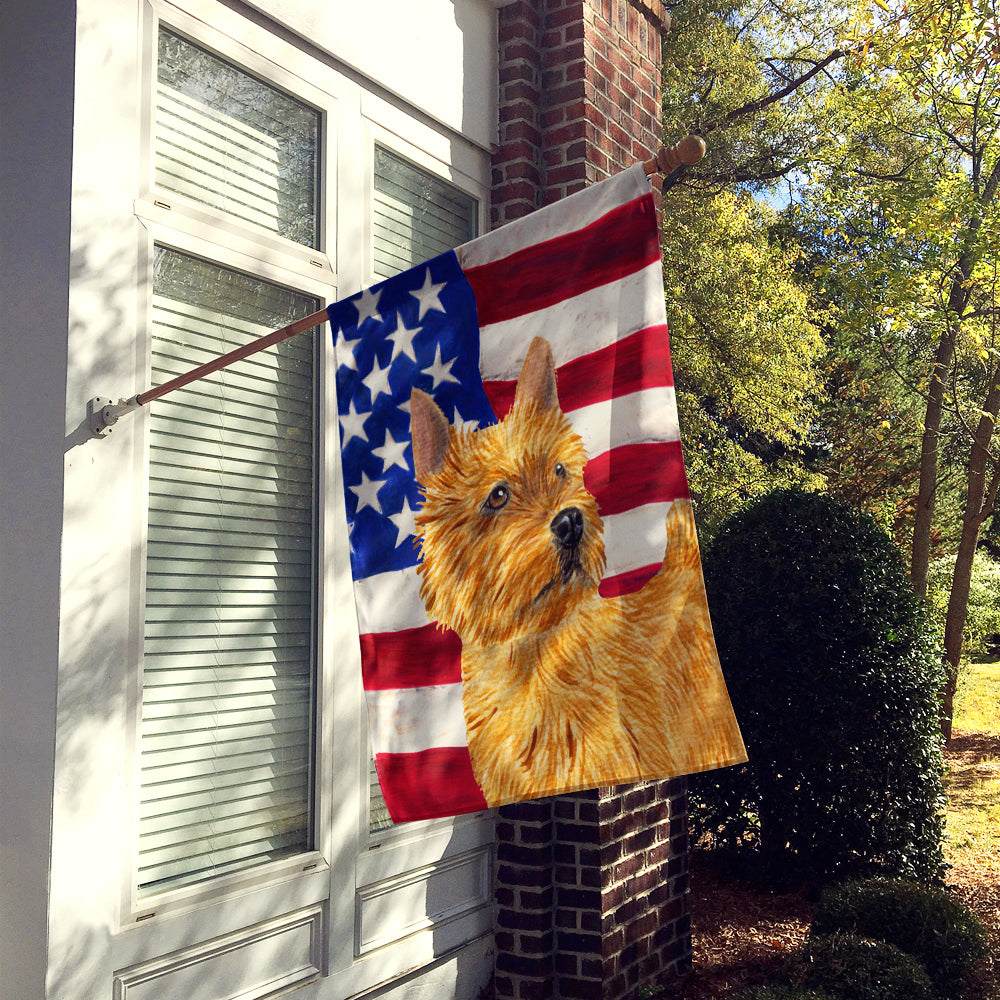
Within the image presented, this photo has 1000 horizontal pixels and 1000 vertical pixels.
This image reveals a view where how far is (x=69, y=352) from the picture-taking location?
277 cm

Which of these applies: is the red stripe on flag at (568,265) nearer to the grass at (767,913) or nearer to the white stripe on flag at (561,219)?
the white stripe on flag at (561,219)

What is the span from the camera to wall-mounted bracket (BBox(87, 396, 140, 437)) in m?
2.80

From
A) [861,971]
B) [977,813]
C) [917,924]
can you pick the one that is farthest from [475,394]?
[977,813]

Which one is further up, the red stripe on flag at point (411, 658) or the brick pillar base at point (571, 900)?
the red stripe on flag at point (411, 658)

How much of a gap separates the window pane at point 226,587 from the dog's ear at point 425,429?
103 cm

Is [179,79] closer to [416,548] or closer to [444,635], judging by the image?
[416,548]

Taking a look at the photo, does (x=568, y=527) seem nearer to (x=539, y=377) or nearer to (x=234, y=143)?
(x=539, y=377)

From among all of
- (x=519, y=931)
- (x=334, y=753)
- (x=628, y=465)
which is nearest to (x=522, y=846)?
(x=519, y=931)

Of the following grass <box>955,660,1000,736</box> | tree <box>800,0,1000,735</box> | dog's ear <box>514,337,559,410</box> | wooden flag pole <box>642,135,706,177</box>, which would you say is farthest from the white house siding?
grass <box>955,660,1000,736</box>

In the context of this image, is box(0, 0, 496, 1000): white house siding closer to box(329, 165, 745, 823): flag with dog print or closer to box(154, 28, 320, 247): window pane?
box(154, 28, 320, 247): window pane

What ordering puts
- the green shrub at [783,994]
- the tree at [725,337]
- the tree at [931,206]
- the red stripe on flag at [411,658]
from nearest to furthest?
the red stripe on flag at [411,658]
the green shrub at [783,994]
the tree at [931,206]
the tree at [725,337]

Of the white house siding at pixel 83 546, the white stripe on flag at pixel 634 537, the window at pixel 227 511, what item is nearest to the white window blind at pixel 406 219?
the window at pixel 227 511

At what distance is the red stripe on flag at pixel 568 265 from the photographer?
235cm

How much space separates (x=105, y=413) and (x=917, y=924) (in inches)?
163
